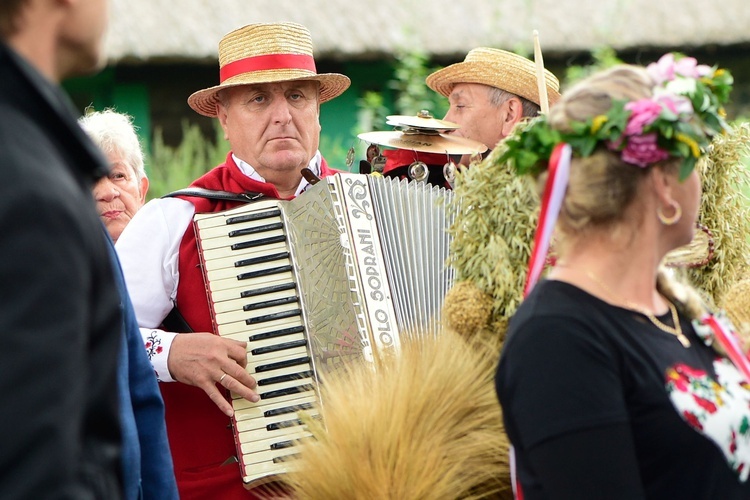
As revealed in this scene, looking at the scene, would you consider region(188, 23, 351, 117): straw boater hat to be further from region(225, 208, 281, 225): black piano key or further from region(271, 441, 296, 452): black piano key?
region(271, 441, 296, 452): black piano key

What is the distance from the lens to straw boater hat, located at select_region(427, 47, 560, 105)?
3.95 metres

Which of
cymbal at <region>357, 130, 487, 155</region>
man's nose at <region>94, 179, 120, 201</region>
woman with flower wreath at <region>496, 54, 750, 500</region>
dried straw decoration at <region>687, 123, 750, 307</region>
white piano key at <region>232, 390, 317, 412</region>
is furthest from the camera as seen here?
man's nose at <region>94, 179, 120, 201</region>

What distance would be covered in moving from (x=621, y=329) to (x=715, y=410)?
205 mm

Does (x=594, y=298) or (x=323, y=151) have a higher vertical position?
(x=323, y=151)

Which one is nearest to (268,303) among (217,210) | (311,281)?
(311,281)

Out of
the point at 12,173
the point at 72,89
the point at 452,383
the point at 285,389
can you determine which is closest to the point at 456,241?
the point at 452,383

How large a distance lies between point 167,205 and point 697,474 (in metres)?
2.06

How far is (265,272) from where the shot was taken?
3.24 meters

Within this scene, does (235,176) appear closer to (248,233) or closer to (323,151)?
(248,233)

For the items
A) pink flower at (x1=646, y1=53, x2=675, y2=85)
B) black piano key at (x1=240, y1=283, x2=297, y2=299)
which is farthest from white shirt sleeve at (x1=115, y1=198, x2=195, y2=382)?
pink flower at (x1=646, y1=53, x2=675, y2=85)

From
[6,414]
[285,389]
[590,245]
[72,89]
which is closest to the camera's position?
[6,414]

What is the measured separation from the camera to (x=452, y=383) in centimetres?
225

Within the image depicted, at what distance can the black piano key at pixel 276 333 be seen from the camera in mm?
3182

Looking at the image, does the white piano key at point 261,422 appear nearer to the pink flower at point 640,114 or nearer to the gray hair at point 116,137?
the gray hair at point 116,137
